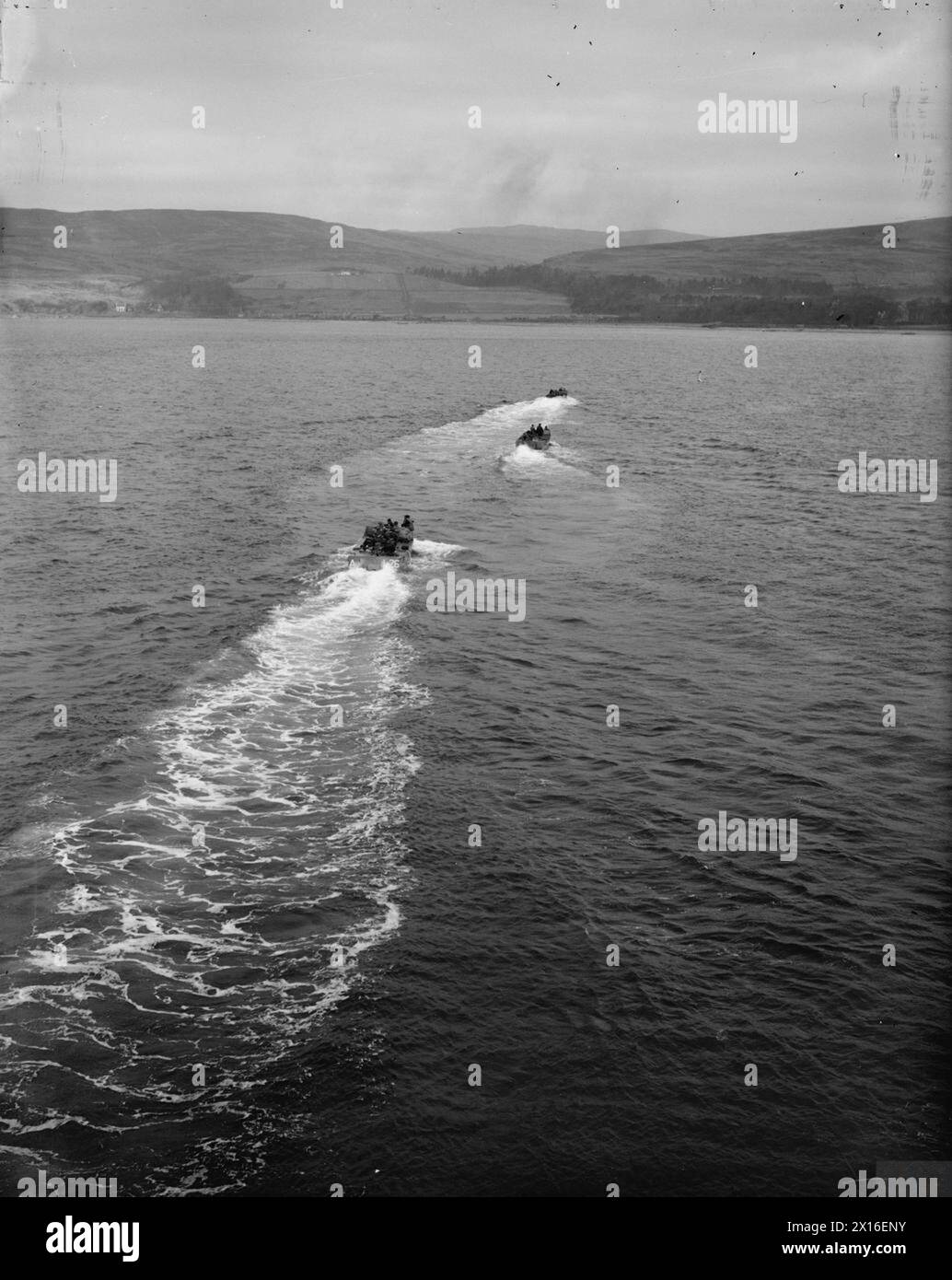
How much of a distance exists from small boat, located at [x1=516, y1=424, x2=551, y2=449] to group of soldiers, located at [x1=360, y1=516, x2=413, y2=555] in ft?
135

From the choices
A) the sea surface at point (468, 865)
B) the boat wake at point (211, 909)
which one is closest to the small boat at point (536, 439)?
the sea surface at point (468, 865)

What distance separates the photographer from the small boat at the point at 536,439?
102062 millimetres

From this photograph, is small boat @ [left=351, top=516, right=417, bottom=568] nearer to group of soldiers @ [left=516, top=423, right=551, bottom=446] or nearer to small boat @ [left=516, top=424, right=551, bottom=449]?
small boat @ [left=516, top=424, right=551, bottom=449]

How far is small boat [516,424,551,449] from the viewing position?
10206cm

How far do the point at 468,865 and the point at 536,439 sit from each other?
77841 millimetres

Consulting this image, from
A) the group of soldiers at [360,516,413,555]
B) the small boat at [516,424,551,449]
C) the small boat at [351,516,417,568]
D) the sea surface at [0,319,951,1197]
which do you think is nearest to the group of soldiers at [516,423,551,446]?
the small boat at [516,424,551,449]

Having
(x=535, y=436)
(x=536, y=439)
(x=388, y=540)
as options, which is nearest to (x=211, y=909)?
(x=388, y=540)

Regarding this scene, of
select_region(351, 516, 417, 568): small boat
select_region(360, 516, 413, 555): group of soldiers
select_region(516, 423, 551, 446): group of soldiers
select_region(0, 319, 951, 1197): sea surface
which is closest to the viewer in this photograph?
select_region(0, 319, 951, 1197): sea surface

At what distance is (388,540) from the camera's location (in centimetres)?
6162

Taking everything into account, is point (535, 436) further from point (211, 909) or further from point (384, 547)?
point (211, 909)

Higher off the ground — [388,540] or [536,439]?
[536,439]
